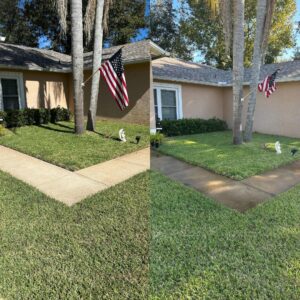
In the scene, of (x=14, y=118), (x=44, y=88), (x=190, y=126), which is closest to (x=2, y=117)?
(x=14, y=118)

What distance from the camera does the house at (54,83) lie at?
11492mm

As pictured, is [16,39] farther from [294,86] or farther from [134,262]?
[134,262]

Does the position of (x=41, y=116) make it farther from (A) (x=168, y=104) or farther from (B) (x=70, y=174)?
(B) (x=70, y=174)

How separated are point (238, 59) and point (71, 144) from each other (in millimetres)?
5079

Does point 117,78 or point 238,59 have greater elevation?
point 238,59

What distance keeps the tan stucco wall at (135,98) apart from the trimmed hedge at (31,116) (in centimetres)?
183

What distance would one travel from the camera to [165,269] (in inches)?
104

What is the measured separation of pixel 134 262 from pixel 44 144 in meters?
5.99

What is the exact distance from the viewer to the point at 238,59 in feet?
26.0

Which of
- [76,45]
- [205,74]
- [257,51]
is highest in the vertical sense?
[76,45]

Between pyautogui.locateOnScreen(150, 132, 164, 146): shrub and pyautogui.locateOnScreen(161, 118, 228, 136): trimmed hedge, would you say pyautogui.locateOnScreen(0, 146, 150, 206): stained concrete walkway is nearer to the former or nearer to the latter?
pyautogui.locateOnScreen(150, 132, 164, 146): shrub

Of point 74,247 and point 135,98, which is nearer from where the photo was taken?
point 74,247

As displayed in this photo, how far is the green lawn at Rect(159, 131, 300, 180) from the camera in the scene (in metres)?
5.79

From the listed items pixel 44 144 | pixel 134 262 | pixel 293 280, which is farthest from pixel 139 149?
pixel 293 280
